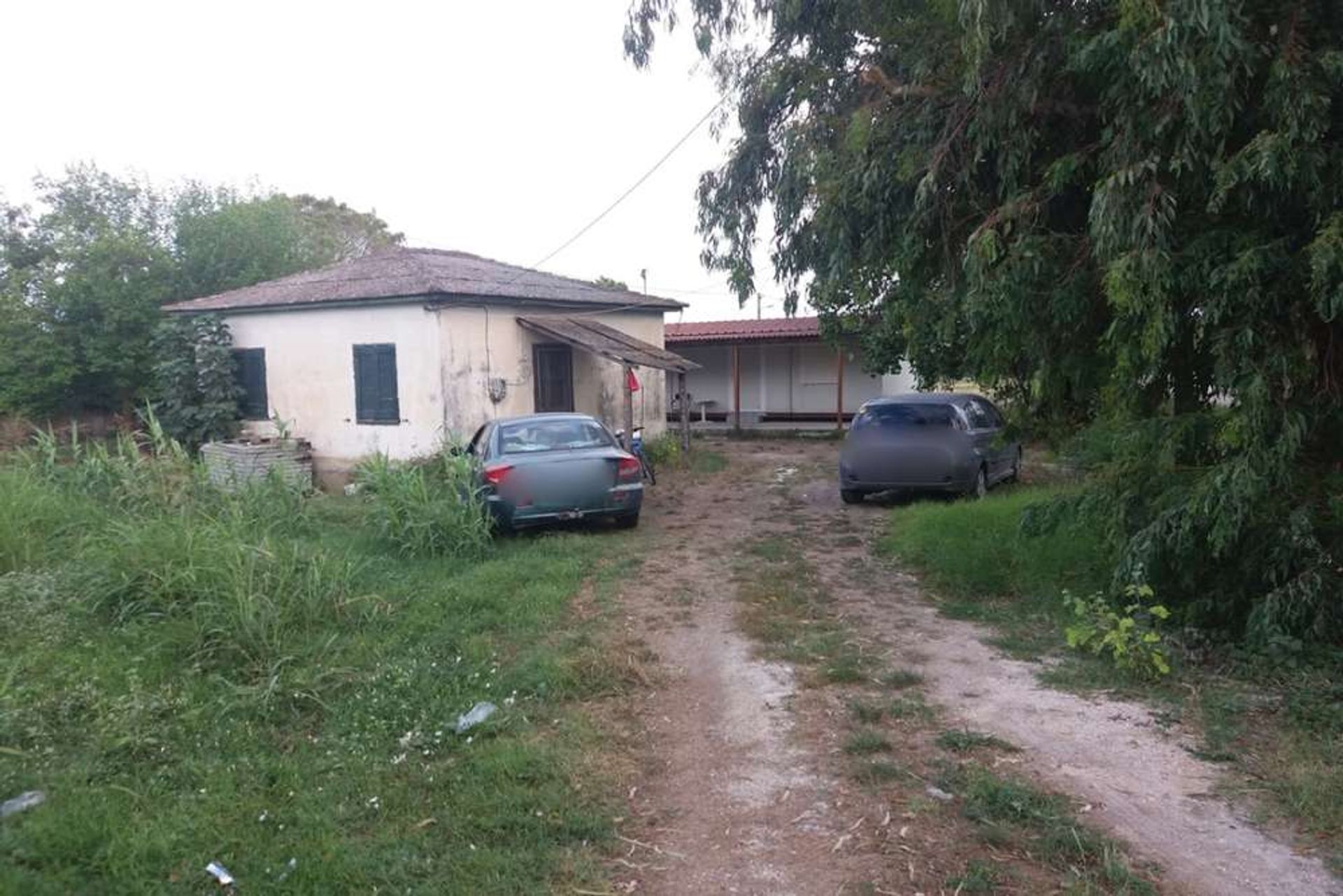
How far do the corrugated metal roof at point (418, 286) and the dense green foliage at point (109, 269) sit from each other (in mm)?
4835

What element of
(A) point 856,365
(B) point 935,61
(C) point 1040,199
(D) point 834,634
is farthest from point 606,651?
(A) point 856,365

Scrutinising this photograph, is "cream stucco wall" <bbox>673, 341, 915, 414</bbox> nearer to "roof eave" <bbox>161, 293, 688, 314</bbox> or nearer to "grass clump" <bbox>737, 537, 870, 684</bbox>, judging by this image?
"roof eave" <bbox>161, 293, 688, 314</bbox>

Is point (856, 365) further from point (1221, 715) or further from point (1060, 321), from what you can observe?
point (1221, 715)

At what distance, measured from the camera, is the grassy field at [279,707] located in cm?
364

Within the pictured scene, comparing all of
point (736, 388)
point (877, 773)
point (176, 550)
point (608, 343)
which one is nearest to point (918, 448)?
point (608, 343)

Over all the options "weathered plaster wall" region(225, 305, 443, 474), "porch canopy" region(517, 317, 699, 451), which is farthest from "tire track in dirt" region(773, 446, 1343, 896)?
"weathered plaster wall" region(225, 305, 443, 474)

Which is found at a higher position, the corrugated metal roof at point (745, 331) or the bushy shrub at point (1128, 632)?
the corrugated metal roof at point (745, 331)

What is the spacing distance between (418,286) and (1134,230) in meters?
10.5

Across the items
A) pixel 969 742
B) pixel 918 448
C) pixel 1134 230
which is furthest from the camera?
pixel 918 448

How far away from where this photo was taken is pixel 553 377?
53.5ft

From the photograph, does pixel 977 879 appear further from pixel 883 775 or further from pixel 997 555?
pixel 997 555

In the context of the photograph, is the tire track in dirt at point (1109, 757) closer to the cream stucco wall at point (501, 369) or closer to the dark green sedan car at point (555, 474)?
the dark green sedan car at point (555, 474)

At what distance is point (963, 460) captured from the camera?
1162 cm

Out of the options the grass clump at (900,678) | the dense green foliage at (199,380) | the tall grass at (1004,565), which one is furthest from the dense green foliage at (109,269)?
the grass clump at (900,678)
